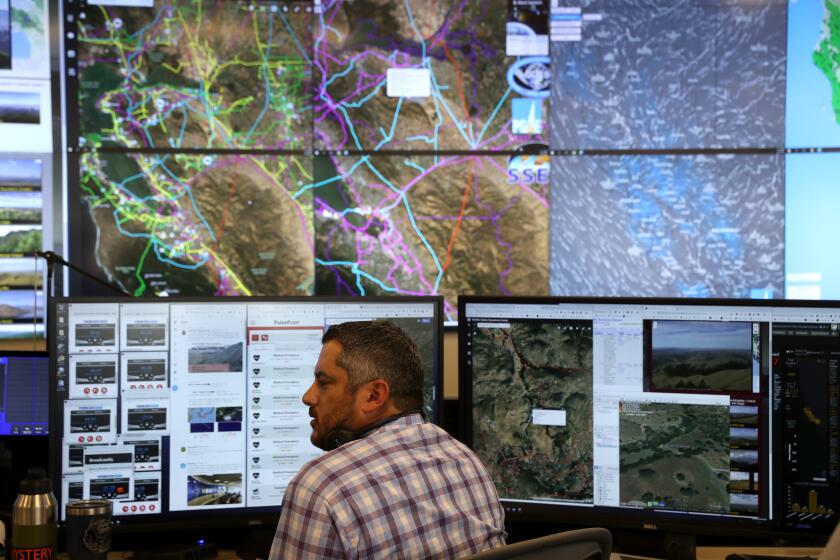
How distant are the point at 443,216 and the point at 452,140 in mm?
284

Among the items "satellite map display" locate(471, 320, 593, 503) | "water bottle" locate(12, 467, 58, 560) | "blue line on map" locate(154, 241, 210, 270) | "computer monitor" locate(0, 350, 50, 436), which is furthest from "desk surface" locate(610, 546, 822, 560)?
"blue line on map" locate(154, 241, 210, 270)

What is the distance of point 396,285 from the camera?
3236 mm

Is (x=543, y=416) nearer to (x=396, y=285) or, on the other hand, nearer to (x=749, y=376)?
(x=749, y=376)

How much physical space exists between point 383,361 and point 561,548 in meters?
0.45

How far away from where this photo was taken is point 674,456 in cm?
181

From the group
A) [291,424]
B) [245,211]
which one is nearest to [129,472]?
[291,424]

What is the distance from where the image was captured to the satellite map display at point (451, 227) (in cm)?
323

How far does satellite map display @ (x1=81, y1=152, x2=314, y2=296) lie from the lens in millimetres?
3162

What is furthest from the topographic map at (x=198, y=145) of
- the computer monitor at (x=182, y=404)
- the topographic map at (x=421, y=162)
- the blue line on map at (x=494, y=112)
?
the computer monitor at (x=182, y=404)

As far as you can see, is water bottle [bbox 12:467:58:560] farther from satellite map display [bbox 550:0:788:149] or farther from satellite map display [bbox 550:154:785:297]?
satellite map display [bbox 550:0:788:149]

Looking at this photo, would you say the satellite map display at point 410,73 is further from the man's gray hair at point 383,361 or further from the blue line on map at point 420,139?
the man's gray hair at point 383,361

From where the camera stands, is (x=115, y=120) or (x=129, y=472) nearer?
(x=129, y=472)

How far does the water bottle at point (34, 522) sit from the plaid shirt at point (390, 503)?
673 mm

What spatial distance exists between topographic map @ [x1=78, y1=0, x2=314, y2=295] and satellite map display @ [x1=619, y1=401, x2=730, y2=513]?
1.66 meters
